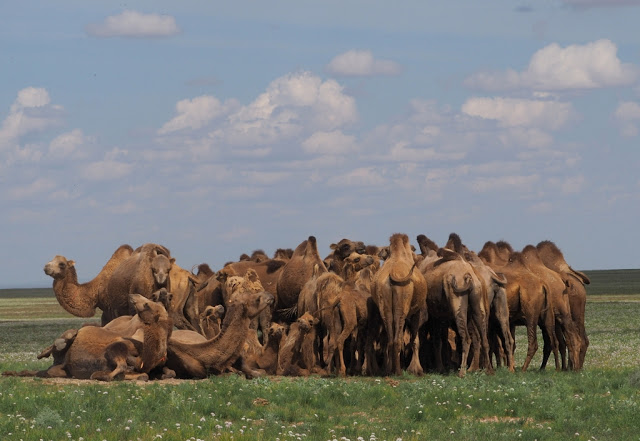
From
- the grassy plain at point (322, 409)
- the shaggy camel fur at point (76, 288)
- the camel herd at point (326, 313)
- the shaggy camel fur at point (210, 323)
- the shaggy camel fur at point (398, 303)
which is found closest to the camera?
the grassy plain at point (322, 409)

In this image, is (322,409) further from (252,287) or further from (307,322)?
(252,287)

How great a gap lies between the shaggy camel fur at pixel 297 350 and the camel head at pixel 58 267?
5.76 metres

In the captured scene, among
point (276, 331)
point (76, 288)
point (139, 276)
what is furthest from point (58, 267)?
point (276, 331)

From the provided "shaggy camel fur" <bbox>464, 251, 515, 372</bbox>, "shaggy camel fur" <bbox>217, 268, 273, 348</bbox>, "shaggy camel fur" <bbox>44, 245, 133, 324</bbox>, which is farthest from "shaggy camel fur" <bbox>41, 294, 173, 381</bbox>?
"shaggy camel fur" <bbox>464, 251, 515, 372</bbox>

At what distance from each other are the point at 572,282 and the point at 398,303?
5.42m

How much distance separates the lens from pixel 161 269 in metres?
19.3

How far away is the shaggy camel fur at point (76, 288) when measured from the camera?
21.4 meters

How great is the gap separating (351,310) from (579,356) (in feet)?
17.9

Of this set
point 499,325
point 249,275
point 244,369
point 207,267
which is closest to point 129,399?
point 244,369

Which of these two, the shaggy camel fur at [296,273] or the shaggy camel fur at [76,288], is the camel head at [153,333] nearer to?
the shaggy camel fur at [296,273]

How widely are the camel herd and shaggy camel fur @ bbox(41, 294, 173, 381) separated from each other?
0.7 inches

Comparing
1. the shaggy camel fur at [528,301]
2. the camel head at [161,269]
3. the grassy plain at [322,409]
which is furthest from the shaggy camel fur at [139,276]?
the shaggy camel fur at [528,301]

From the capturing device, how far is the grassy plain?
11.5 m

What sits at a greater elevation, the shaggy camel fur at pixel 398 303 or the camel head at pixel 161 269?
the camel head at pixel 161 269
